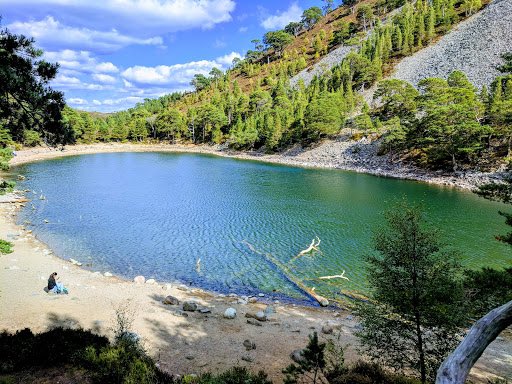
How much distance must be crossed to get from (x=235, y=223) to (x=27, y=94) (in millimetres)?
26718

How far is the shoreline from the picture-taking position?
55259 mm

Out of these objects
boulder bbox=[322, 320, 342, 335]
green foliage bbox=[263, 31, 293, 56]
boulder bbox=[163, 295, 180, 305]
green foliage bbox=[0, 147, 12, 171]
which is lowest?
boulder bbox=[163, 295, 180, 305]

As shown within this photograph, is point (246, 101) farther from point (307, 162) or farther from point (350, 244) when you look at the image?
point (350, 244)

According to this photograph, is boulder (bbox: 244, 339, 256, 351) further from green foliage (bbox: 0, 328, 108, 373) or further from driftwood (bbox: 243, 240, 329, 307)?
driftwood (bbox: 243, 240, 329, 307)

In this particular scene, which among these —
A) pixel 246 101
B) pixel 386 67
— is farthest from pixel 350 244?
pixel 246 101

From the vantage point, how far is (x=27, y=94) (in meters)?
9.63

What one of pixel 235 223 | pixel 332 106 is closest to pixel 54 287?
pixel 235 223

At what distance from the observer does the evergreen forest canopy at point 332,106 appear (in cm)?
1077

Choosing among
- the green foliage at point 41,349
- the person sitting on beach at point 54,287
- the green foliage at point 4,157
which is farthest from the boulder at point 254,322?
the green foliage at point 4,157

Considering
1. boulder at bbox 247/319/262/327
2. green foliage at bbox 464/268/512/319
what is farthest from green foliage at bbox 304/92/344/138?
green foliage at bbox 464/268/512/319

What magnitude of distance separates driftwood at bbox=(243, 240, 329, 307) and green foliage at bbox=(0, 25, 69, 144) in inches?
634

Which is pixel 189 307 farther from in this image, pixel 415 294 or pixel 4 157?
pixel 415 294

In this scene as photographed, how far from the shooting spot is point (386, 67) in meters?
113

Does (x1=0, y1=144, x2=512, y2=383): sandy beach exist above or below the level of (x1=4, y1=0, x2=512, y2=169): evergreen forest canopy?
below
